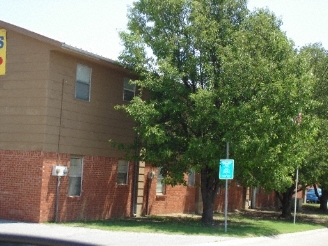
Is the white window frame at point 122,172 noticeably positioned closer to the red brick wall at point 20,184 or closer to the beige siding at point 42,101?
the beige siding at point 42,101

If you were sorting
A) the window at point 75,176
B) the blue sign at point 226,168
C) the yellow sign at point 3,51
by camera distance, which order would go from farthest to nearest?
the window at point 75,176 < the yellow sign at point 3,51 < the blue sign at point 226,168

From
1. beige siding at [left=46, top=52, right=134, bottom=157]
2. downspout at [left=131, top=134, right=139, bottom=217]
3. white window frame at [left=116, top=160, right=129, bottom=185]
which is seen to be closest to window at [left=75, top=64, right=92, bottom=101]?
beige siding at [left=46, top=52, right=134, bottom=157]

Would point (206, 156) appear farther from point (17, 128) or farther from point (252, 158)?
point (17, 128)

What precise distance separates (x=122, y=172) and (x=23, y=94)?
613 cm

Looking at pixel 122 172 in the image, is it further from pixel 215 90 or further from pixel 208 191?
pixel 215 90

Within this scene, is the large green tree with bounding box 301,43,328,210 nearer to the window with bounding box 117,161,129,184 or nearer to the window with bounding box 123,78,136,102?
the window with bounding box 123,78,136,102

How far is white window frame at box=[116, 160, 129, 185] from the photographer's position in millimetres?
22938

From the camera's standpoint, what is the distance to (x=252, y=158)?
19.1 m

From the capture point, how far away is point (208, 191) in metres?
21.8

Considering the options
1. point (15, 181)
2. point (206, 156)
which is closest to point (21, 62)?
point (15, 181)

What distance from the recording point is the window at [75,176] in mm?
19984

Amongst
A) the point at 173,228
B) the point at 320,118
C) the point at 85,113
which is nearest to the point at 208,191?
the point at 173,228

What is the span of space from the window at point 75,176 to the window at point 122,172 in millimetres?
2781

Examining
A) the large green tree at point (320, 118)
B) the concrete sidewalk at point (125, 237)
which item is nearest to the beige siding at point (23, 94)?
the concrete sidewalk at point (125, 237)
